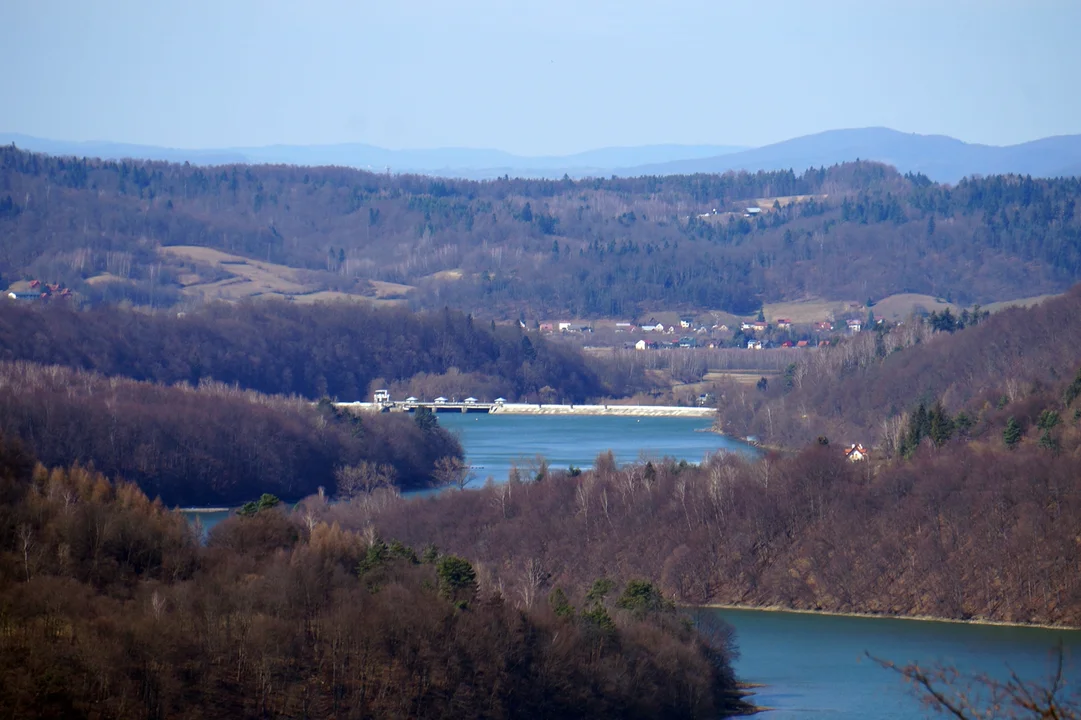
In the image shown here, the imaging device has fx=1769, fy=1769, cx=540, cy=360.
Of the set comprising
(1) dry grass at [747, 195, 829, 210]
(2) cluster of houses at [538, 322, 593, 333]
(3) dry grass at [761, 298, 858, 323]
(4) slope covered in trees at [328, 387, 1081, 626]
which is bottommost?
(2) cluster of houses at [538, 322, 593, 333]

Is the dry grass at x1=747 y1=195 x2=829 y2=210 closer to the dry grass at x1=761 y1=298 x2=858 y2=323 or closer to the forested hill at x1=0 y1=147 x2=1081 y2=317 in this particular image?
the forested hill at x1=0 y1=147 x2=1081 y2=317

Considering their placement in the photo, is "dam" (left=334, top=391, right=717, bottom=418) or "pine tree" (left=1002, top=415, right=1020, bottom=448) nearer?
"pine tree" (left=1002, top=415, right=1020, bottom=448)

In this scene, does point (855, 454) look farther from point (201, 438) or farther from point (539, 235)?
point (539, 235)

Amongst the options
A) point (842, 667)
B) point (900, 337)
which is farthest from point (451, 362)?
point (842, 667)

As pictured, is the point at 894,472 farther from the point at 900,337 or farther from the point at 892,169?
the point at 892,169

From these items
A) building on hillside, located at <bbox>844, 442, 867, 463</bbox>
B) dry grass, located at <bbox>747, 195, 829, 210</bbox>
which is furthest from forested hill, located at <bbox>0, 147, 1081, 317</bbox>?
building on hillside, located at <bbox>844, 442, 867, 463</bbox>

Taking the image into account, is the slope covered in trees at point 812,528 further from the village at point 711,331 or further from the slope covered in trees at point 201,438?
the village at point 711,331

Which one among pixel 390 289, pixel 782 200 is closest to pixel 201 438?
pixel 390 289
